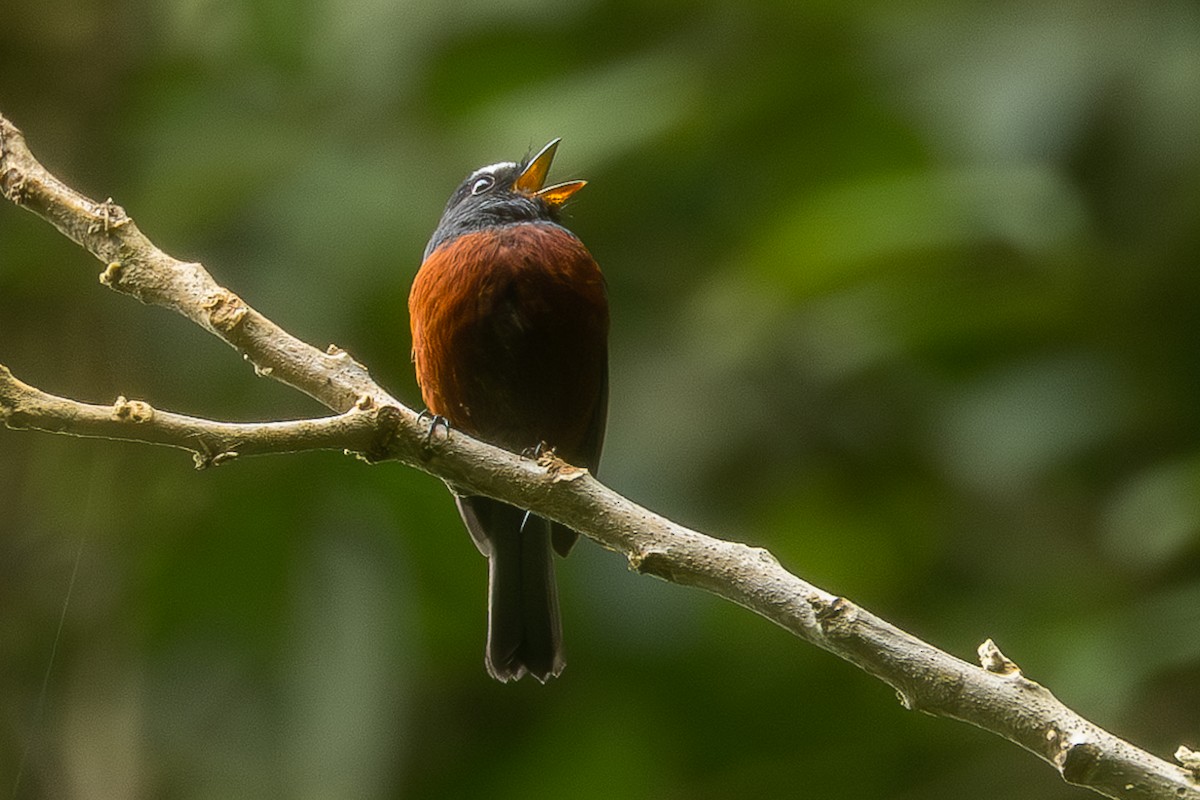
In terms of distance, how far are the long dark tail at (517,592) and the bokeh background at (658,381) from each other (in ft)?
1.04

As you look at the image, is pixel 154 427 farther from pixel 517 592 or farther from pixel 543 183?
pixel 543 183

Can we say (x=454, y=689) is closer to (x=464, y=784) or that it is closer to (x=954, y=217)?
(x=464, y=784)

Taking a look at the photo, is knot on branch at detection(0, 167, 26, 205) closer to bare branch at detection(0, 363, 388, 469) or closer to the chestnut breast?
bare branch at detection(0, 363, 388, 469)

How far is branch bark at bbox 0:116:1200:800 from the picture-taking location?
2.21 m

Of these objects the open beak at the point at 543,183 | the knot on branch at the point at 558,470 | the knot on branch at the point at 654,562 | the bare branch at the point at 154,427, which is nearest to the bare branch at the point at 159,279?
the bare branch at the point at 154,427

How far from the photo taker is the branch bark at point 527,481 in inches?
87.0

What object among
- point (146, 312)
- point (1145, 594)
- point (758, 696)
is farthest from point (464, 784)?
point (1145, 594)

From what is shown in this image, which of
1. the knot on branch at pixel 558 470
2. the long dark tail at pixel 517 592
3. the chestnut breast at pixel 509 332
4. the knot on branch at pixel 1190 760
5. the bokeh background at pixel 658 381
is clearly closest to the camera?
the knot on branch at pixel 1190 760

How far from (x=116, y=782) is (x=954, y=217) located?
7.98 ft

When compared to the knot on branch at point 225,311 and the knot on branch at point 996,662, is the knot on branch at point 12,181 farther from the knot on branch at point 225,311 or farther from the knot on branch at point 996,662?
the knot on branch at point 996,662

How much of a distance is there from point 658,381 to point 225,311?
2811 mm

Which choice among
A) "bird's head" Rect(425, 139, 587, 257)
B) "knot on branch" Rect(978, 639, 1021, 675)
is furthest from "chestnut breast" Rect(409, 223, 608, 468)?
"knot on branch" Rect(978, 639, 1021, 675)

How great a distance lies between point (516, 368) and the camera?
3832 millimetres

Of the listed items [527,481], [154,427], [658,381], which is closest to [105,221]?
[154,427]
